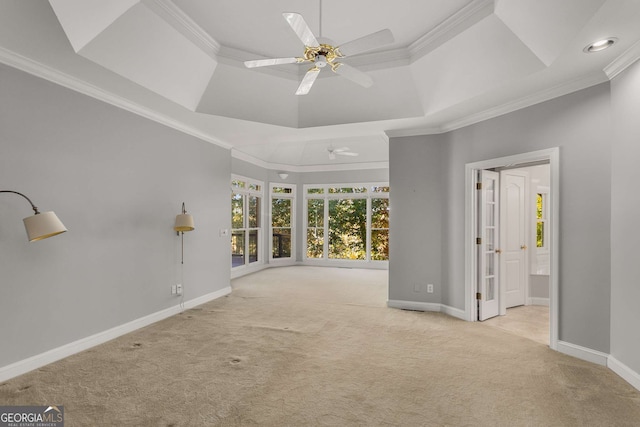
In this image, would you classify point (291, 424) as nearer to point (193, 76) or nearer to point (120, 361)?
point (120, 361)

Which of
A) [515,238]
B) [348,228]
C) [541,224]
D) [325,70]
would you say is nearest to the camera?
[325,70]

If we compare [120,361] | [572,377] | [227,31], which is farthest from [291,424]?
[227,31]

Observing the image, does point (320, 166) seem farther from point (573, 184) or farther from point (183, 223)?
point (573, 184)

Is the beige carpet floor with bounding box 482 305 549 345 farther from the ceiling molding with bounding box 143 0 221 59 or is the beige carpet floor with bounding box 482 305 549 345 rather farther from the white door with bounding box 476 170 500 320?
the ceiling molding with bounding box 143 0 221 59

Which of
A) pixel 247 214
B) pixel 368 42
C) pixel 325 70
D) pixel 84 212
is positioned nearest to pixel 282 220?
pixel 247 214

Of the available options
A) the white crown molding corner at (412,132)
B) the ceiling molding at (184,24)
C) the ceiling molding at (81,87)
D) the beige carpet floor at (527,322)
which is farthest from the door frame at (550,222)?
the ceiling molding at (81,87)

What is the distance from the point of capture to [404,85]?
13.0 feet

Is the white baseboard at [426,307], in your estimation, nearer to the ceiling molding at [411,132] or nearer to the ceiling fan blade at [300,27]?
the ceiling molding at [411,132]

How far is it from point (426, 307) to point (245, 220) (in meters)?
4.59

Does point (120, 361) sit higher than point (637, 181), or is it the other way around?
point (637, 181)

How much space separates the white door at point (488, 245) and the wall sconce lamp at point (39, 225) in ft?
14.9

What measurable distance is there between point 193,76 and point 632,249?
176 inches

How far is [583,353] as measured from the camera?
3.12 meters

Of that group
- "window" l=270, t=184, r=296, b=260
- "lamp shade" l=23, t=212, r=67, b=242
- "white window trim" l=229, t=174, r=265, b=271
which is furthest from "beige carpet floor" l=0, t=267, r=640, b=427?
"window" l=270, t=184, r=296, b=260
